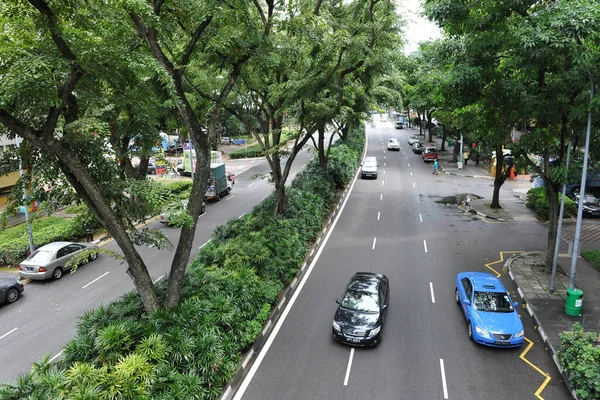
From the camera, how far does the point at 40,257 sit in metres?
18.1

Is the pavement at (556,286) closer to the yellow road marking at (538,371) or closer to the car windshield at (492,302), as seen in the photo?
the yellow road marking at (538,371)

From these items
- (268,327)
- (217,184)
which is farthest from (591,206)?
(217,184)

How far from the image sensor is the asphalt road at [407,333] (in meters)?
10.6

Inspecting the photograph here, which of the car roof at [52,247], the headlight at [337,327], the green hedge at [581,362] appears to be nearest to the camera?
the green hedge at [581,362]

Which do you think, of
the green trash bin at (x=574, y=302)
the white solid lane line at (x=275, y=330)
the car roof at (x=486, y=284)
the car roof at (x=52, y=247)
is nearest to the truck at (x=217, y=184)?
the white solid lane line at (x=275, y=330)

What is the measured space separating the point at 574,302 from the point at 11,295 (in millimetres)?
20171

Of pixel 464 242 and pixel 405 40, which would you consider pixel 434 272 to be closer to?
pixel 464 242

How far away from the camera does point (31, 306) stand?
15.9 m

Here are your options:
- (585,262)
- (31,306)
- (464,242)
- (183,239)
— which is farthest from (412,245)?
(31,306)

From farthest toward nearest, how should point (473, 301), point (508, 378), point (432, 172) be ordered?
1. point (432, 172)
2. point (473, 301)
3. point (508, 378)

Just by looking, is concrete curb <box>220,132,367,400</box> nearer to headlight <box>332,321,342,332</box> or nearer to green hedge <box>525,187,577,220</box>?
headlight <box>332,321,342,332</box>

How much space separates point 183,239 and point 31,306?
880cm

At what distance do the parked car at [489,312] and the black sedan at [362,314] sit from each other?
8.51 ft

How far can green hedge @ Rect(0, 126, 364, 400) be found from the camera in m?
8.18
